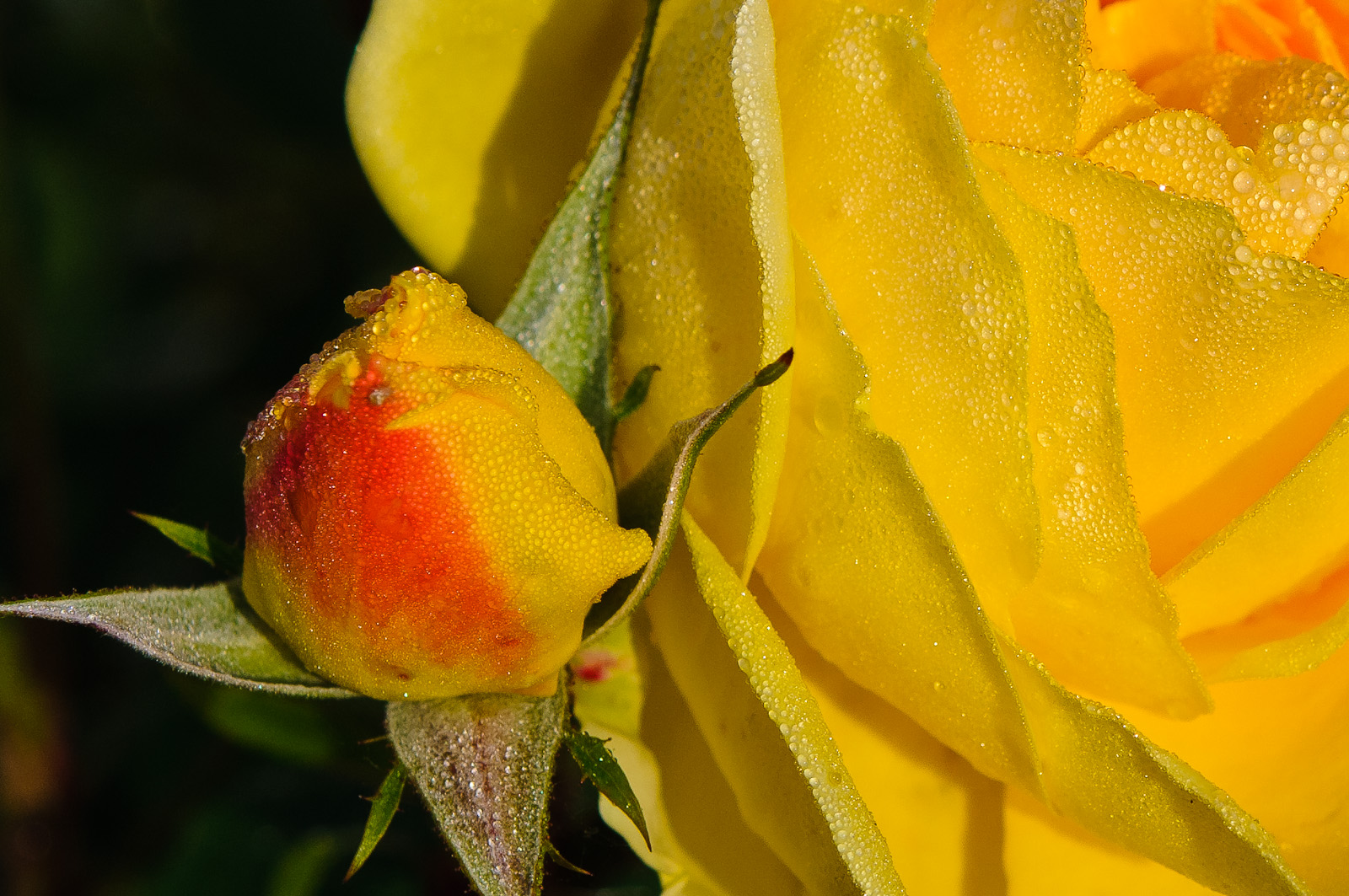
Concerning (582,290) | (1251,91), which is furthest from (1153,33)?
(582,290)

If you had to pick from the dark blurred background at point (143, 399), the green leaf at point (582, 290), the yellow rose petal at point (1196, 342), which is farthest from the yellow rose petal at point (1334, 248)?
the dark blurred background at point (143, 399)

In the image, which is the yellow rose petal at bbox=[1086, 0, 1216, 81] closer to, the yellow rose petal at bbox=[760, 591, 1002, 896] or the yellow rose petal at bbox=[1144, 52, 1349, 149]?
the yellow rose petal at bbox=[1144, 52, 1349, 149]

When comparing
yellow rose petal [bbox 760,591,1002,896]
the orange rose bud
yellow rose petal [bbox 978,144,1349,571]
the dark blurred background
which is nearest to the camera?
the orange rose bud

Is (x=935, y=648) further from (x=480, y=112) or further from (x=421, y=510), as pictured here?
(x=480, y=112)

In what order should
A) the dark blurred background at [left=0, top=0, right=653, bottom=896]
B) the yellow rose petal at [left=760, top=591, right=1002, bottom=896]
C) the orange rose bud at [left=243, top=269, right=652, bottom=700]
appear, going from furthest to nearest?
the dark blurred background at [left=0, top=0, right=653, bottom=896] → the yellow rose petal at [left=760, top=591, right=1002, bottom=896] → the orange rose bud at [left=243, top=269, right=652, bottom=700]

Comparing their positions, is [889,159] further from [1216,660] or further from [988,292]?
[1216,660]

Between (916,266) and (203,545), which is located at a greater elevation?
(916,266)

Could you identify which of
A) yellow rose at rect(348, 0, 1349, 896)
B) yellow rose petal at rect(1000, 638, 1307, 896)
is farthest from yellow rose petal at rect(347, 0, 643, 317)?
yellow rose petal at rect(1000, 638, 1307, 896)
